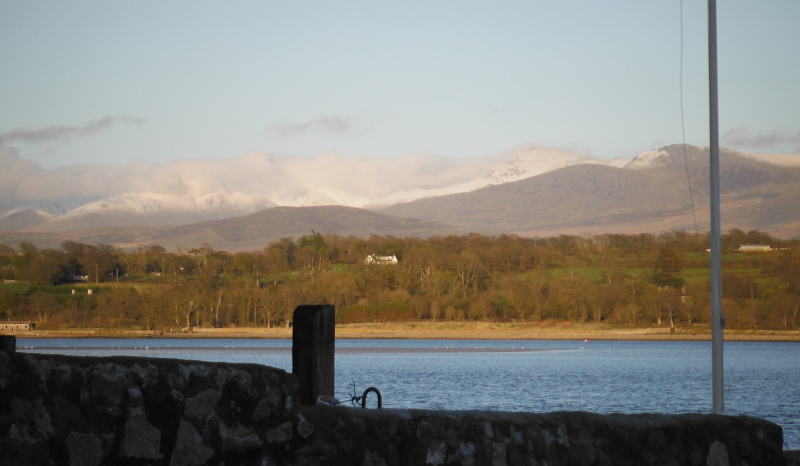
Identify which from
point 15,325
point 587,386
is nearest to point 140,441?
point 587,386

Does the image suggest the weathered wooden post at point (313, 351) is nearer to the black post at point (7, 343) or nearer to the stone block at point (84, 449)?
the stone block at point (84, 449)

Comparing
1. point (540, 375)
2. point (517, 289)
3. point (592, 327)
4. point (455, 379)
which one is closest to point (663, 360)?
point (540, 375)

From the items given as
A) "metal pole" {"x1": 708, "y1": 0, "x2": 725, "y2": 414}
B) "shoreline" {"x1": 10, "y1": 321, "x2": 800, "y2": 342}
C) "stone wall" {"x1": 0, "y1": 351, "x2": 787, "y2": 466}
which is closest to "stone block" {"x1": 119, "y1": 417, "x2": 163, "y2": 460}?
"stone wall" {"x1": 0, "y1": 351, "x2": 787, "y2": 466}

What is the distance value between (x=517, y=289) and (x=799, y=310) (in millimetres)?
55114

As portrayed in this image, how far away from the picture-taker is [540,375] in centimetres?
7444

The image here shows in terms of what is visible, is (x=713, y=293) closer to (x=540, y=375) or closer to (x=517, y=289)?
(x=540, y=375)

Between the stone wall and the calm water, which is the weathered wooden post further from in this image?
the calm water

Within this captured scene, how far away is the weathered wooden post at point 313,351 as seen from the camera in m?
6.84

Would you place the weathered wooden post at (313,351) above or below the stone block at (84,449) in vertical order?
→ above

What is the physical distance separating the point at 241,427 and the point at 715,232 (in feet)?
27.2

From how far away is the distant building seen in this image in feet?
606

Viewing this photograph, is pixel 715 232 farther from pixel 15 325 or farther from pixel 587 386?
pixel 15 325

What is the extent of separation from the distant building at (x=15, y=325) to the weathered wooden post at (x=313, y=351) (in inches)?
7503

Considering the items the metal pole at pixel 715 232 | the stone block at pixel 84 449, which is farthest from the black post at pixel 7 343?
the metal pole at pixel 715 232
